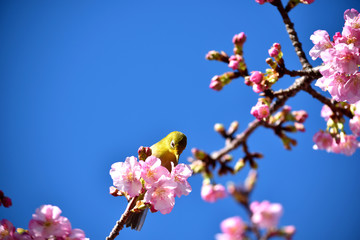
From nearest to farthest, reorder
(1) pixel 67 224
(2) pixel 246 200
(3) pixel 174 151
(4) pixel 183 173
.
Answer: (2) pixel 246 200
(1) pixel 67 224
(4) pixel 183 173
(3) pixel 174 151

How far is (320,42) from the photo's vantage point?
7.90 feet

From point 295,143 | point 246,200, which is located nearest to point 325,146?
point 295,143

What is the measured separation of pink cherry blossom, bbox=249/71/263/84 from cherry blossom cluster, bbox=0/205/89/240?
1711 mm

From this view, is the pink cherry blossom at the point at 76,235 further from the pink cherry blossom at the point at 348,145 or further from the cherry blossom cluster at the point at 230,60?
the pink cherry blossom at the point at 348,145

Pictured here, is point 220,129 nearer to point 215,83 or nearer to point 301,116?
point 215,83

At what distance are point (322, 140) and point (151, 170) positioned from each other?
194 cm

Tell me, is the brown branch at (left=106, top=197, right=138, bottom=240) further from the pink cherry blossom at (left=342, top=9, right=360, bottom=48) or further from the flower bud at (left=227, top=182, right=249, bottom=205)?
the pink cherry blossom at (left=342, top=9, right=360, bottom=48)

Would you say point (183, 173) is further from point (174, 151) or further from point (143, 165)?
point (174, 151)

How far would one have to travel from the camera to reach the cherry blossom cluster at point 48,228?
83.1 inches

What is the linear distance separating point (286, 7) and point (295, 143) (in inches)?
51.1

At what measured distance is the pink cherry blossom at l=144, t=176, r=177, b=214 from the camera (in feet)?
7.34

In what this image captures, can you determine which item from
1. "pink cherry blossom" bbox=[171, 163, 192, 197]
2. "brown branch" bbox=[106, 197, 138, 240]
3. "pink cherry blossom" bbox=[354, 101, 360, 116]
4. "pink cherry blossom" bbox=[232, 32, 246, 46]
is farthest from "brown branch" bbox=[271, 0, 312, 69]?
"brown branch" bbox=[106, 197, 138, 240]

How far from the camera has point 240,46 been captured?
118 inches

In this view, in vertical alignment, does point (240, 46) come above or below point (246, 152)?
above
